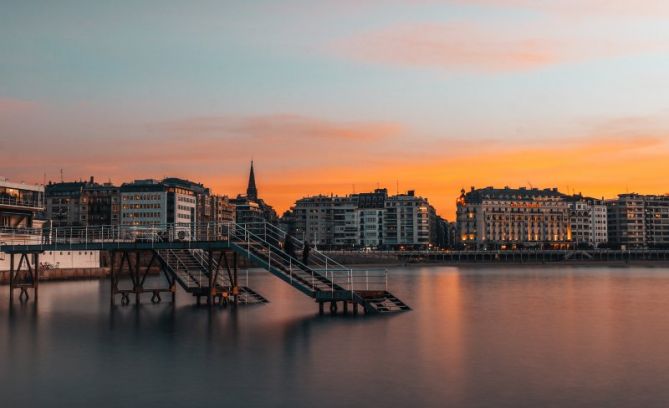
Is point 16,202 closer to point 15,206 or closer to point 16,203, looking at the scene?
point 16,203

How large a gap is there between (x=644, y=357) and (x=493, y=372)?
7.84 m

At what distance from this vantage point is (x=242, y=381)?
945 inches

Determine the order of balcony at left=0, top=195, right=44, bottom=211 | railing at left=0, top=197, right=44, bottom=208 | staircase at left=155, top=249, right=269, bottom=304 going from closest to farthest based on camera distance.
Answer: staircase at left=155, top=249, right=269, bottom=304
balcony at left=0, top=195, right=44, bottom=211
railing at left=0, top=197, right=44, bottom=208

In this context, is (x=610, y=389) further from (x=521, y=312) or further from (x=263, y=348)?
(x=521, y=312)

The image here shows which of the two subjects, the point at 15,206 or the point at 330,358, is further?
the point at 15,206

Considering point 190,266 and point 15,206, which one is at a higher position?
point 15,206

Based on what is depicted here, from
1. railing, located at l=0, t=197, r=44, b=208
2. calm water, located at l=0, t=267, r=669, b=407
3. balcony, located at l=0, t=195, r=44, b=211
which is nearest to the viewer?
calm water, located at l=0, t=267, r=669, b=407

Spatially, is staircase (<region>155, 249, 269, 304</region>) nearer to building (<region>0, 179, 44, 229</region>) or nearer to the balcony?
the balcony

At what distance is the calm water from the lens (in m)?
21.9

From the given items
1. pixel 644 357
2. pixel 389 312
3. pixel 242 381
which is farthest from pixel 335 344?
pixel 389 312

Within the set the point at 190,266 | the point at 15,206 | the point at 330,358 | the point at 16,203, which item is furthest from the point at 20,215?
the point at 330,358

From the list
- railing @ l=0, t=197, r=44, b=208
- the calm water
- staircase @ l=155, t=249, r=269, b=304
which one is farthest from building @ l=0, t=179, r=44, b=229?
the calm water

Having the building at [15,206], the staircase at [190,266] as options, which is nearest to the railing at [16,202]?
the building at [15,206]

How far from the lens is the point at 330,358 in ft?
94.7
